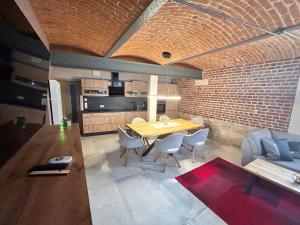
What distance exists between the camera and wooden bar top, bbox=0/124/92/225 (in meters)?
0.70

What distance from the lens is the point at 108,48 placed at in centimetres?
315

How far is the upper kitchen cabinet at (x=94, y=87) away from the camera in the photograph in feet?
16.1

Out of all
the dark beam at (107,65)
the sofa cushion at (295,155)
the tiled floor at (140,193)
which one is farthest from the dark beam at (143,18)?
the sofa cushion at (295,155)

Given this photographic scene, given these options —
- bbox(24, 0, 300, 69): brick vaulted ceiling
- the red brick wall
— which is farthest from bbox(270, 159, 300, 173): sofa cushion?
bbox(24, 0, 300, 69): brick vaulted ceiling

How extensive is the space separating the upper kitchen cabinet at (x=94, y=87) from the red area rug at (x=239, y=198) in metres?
3.92

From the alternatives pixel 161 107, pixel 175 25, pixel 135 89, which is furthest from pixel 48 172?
pixel 161 107

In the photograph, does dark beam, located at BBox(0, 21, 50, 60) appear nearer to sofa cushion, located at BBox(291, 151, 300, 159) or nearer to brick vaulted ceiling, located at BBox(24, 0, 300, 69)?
brick vaulted ceiling, located at BBox(24, 0, 300, 69)

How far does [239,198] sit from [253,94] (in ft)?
9.34

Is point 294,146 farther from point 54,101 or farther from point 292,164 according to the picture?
point 54,101

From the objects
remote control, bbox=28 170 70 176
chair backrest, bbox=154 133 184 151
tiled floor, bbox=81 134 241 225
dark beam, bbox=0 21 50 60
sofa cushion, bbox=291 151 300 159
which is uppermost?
dark beam, bbox=0 21 50 60

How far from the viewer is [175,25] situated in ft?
7.39

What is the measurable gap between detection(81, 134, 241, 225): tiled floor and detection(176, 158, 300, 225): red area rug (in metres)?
0.17

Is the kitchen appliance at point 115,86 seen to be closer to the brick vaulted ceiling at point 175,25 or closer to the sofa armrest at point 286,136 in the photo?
the brick vaulted ceiling at point 175,25

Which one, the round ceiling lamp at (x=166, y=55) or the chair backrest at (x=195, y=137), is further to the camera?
the round ceiling lamp at (x=166, y=55)
